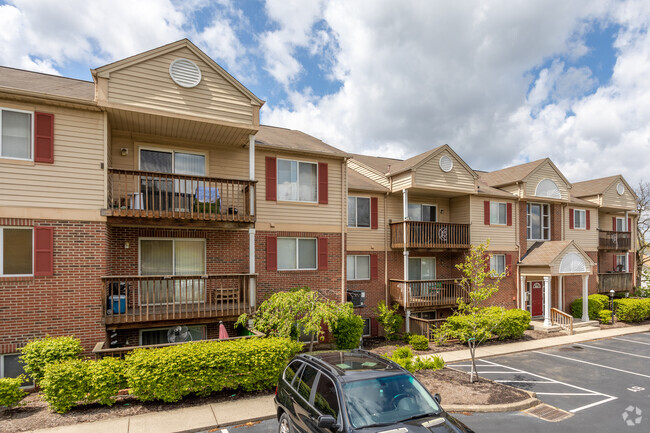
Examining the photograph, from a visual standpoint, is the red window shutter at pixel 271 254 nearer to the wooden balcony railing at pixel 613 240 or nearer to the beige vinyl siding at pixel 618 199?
the wooden balcony railing at pixel 613 240

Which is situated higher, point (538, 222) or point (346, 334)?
point (538, 222)

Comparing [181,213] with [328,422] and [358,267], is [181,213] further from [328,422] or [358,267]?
[358,267]

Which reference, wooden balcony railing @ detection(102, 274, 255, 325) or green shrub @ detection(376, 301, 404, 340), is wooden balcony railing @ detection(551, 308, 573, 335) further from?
wooden balcony railing @ detection(102, 274, 255, 325)

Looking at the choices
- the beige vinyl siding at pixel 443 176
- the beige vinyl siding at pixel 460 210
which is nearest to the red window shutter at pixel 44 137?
the beige vinyl siding at pixel 443 176

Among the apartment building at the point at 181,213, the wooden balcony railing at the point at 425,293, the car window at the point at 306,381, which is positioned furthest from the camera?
the wooden balcony railing at the point at 425,293

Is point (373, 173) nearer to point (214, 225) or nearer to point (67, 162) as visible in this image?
point (214, 225)

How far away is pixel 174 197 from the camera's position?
11.4 metres

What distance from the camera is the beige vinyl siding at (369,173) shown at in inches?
734

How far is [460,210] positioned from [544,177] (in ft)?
20.5

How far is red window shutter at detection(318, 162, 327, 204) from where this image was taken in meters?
14.5

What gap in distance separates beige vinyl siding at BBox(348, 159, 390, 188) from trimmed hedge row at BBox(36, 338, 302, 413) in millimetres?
11181

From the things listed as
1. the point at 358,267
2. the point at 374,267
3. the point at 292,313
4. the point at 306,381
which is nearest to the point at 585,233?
the point at 374,267

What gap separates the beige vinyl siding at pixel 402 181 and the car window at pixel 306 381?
12.2 meters

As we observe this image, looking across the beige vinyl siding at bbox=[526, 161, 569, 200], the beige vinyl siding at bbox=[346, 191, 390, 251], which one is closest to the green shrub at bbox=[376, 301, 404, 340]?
the beige vinyl siding at bbox=[346, 191, 390, 251]
